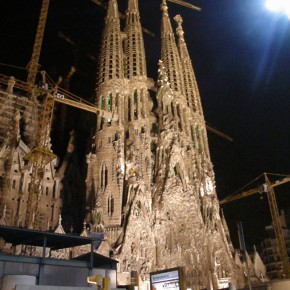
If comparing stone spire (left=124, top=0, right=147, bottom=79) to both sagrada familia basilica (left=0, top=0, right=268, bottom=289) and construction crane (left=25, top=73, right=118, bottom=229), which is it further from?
construction crane (left=25, top=73, right=118, bottom=229)

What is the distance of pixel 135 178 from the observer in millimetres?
37000

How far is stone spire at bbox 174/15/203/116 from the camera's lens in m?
53.5

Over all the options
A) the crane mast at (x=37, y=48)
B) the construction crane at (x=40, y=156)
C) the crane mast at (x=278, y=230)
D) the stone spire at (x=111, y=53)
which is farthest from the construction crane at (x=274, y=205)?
the crane mast at (x=37, y=48)

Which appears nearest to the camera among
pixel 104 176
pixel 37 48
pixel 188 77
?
pixel 104 176

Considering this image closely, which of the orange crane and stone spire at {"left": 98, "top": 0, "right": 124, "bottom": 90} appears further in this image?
stone spire at {"left": 98, "top": 0, "right": 124, "bottom": 90}

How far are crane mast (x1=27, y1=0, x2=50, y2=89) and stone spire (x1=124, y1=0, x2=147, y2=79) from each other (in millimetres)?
11320

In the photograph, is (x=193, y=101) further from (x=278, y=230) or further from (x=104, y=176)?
(x=104, y=176)

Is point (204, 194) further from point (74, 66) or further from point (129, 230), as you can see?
point (74, 66)

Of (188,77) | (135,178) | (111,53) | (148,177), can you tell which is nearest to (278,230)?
(148,177)

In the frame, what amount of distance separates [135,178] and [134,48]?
20.4 metres

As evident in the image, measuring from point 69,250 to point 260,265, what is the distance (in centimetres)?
3156

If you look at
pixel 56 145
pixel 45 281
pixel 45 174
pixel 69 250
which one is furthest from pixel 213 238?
pixel 45 281

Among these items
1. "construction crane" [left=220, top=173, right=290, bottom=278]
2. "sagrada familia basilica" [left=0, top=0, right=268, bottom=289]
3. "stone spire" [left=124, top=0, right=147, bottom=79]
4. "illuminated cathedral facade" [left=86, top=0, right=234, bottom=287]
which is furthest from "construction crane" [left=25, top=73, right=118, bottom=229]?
"construction crane" [left=220, top=173, right=290, bottom=278]

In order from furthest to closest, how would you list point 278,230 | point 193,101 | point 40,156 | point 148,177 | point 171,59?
1. point 171,59
2. point 193,101
3. point 278,230
4. point 148,177
5. point 40,156
